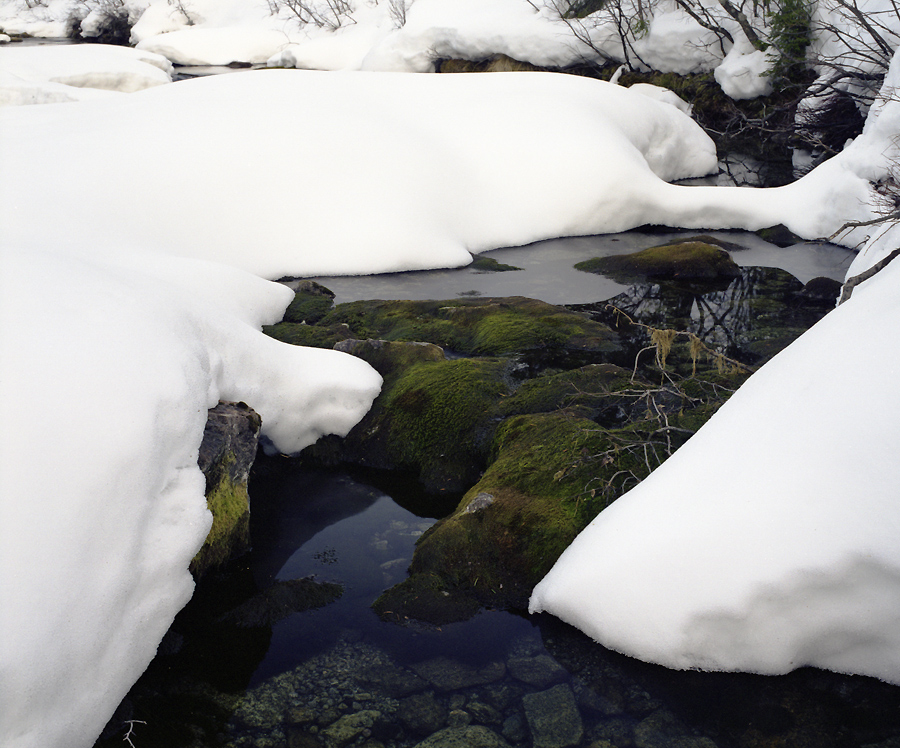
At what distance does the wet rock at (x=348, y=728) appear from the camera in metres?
2.68

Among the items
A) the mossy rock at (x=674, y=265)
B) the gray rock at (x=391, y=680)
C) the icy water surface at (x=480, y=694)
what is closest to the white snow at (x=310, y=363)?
the icy water surface at (x=480, y=694)

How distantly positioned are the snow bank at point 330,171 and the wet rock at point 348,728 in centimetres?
460

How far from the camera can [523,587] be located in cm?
340

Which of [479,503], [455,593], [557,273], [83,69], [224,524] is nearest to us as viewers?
[455,593]


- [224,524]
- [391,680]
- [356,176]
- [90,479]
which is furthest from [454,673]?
[356,176]

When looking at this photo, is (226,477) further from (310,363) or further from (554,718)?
(554,718)

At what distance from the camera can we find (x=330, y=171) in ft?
26.5

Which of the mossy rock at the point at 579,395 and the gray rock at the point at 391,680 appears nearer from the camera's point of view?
the gray rock at the point at 391,680

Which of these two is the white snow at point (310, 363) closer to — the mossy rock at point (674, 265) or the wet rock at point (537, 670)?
the wet rock at point (537, 670)

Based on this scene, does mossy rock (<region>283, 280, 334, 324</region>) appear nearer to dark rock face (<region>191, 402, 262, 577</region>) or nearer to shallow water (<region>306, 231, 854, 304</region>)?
shallow water (<region>306, 231, 854, 304</region>)

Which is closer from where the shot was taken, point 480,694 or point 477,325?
point 480,694

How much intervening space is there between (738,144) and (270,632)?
48.5 feet

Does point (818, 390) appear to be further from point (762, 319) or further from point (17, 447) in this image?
point (762, 319)

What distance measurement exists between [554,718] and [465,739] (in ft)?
1.22
